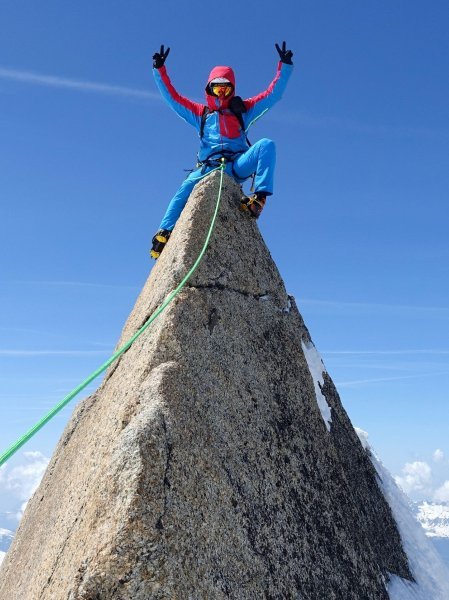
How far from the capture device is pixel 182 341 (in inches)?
286

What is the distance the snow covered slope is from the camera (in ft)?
28.2

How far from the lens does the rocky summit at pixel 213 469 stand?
5.42m

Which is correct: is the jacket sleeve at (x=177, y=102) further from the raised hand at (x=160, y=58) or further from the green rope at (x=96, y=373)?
the green rope at (x=96, y=373)

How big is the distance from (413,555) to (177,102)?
10.6m

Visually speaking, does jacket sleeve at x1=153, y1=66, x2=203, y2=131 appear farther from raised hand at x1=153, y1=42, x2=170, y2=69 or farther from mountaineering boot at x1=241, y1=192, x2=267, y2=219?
mountaineering boot at x1=241, y1=192, x2=267, y2=219

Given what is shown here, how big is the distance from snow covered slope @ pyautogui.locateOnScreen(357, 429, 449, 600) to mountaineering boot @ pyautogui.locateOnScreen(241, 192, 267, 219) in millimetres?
5086

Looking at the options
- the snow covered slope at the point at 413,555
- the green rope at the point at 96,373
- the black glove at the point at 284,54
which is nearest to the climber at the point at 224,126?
the black glove at the point at 284,54

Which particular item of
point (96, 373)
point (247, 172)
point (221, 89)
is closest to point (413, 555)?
point (96, 373)

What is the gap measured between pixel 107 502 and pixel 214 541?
1.24 m

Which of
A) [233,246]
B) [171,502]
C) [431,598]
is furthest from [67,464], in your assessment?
[431,598]

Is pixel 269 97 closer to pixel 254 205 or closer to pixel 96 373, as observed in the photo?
pixel 254 205

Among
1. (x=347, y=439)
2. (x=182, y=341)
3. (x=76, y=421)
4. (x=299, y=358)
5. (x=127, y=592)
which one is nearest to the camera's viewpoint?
(x=127, y=592)

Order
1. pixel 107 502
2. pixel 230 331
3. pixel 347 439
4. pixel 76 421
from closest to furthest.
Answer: pixel 107 502 < pixel 230 331 < pixel 347 439 < pixel 76 421

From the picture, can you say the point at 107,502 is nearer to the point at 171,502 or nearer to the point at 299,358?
the point at 171,502
